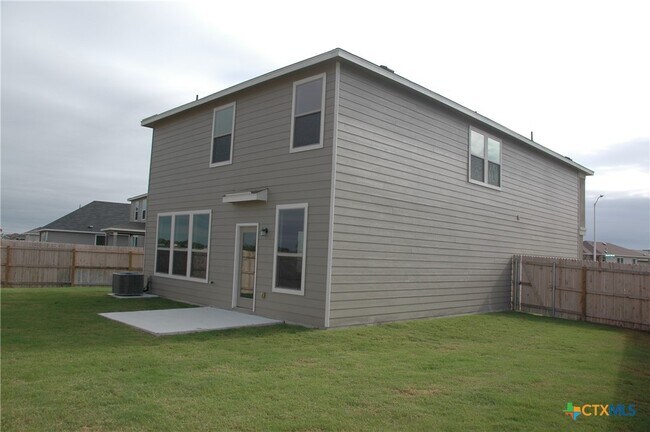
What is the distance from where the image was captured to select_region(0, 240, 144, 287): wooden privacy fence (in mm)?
16391

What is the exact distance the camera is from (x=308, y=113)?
923cm

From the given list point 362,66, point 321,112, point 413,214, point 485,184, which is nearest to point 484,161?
point 485,184

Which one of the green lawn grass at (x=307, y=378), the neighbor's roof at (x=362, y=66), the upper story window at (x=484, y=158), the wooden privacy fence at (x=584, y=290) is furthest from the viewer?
the upper story window at (x=484, y=158)

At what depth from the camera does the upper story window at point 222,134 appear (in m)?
11.2

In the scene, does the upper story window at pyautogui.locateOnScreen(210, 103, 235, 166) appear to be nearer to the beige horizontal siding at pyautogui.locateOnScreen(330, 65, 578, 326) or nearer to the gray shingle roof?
the beige horizontal siding at pyautogui.locateOnScreen(330, 65, 578, 326)

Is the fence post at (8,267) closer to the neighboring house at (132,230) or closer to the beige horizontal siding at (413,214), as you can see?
the neighboring house at (132,230)

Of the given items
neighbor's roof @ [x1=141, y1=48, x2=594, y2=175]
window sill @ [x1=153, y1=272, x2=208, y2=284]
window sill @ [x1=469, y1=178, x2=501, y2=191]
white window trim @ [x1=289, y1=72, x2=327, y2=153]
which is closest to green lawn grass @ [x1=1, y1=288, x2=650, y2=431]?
window sill @ [x1=153, y1=272, x2=208, y2=284]

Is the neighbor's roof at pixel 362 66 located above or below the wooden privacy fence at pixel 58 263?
above

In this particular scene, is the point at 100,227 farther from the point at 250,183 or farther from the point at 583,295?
the point at 583,295

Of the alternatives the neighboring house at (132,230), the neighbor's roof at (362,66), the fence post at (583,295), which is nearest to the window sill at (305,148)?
the neighbor's roof at (362,66)

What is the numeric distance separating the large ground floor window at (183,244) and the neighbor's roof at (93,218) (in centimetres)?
1957

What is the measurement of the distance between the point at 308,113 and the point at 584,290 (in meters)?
8.80

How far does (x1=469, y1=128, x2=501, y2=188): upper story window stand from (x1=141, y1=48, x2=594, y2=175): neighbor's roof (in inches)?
14.3

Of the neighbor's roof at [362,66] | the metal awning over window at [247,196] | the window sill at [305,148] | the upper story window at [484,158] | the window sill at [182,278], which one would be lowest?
the window sill at [182,278]
